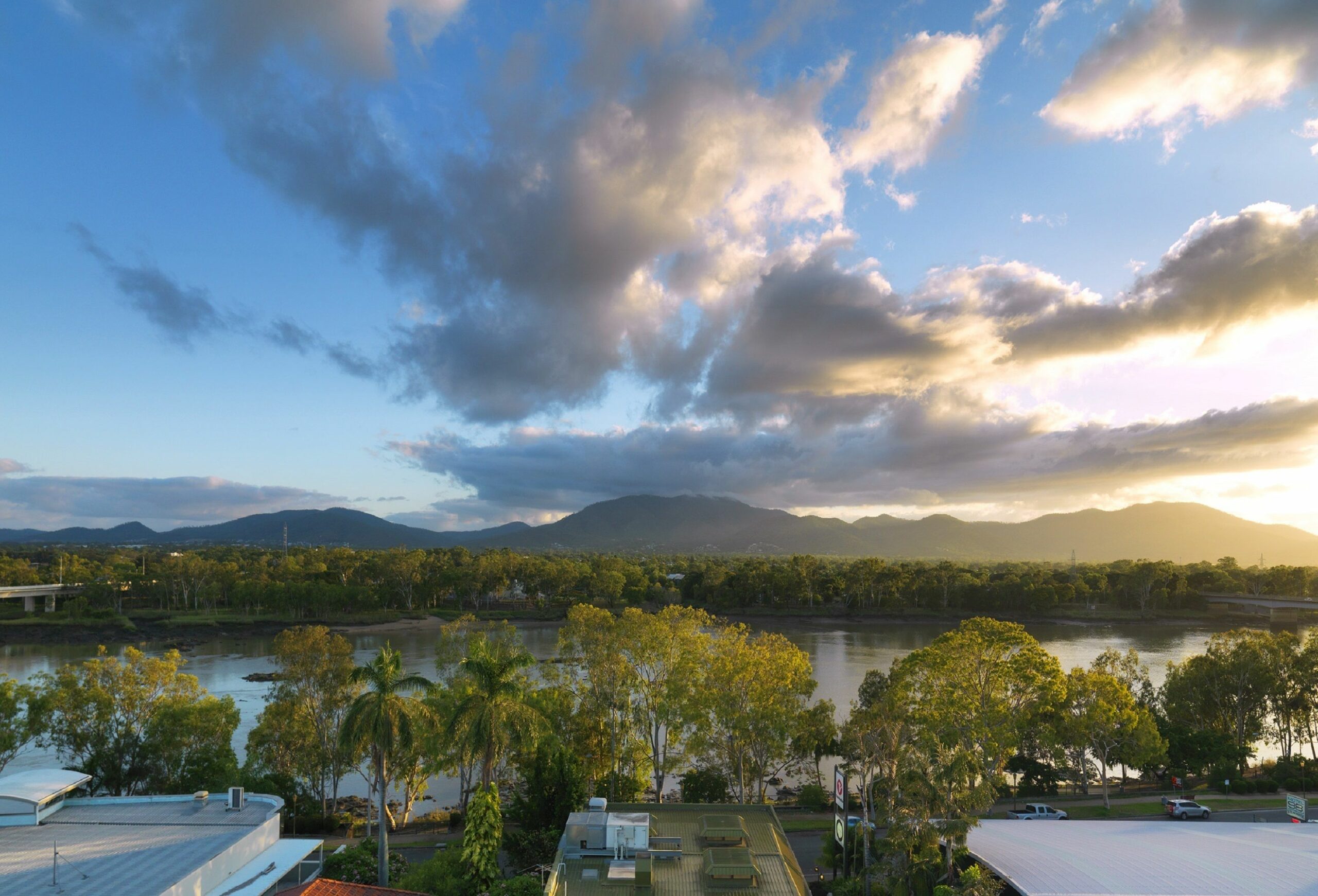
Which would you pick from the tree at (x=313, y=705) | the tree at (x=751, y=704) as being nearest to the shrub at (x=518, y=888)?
the tree at (x=751, y=704)

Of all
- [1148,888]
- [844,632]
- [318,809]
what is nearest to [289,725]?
[318,809]

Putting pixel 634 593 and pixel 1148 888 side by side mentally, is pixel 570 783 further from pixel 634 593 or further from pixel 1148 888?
pixel 634 593

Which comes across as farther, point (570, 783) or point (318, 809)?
point (318, 809)

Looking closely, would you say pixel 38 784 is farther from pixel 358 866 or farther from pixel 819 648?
pixel 819 648

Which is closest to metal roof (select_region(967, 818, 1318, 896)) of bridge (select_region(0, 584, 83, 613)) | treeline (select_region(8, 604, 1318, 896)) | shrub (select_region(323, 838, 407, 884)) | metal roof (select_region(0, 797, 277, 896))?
treeline (select_region(8, 604, 1318, 896))

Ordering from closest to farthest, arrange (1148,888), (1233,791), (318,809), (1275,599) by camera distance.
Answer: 1. (1148,888)
2. (318,809)
3. (1233,791)
4. (1275,599)

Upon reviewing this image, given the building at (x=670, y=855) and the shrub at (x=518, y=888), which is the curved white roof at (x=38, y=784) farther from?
the building at (x=670, y=855)
